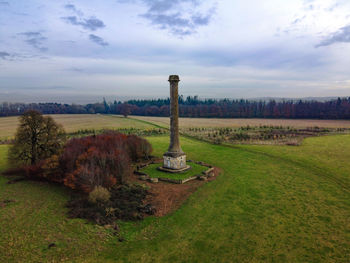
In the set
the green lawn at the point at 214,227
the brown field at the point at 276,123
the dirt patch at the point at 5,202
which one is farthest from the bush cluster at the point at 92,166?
the brown field at the point at 276,123

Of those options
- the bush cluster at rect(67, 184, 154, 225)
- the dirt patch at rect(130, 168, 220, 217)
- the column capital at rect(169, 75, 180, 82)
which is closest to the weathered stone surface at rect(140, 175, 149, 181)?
the dirt patch at rect(130, 168, 220, 217)

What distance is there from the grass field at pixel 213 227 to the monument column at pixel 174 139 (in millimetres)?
5475

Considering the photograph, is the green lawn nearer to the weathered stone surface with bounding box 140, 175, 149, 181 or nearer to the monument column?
the monument column

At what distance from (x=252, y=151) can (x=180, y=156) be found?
1822 centimetres

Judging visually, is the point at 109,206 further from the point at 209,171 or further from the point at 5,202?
the point at 209,171

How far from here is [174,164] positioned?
27906 millimetres

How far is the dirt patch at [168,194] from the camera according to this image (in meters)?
19.0

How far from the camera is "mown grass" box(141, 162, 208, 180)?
26.2m

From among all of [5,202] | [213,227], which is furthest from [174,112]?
[5,202]

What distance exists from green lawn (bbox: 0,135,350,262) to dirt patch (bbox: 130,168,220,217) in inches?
34.9

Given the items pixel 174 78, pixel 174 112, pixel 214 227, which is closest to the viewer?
pixel 214 227

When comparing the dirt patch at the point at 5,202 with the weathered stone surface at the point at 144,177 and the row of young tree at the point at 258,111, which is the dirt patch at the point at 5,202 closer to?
the weathered stone surface at the point at 144,177

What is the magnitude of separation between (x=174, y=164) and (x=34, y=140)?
1795 centimetres

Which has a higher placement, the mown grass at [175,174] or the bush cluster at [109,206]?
the mown grass at [175,174]
